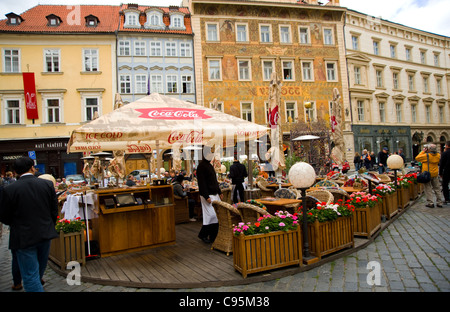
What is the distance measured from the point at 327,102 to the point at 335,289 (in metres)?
26.1

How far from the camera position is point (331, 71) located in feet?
92.6

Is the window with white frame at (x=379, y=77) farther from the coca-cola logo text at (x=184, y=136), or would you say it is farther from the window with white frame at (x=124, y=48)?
the coca-cola logo text at (x=184, y=136)

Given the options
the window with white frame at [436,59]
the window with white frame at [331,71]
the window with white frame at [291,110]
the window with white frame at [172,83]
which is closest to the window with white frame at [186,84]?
the window with white frame at [172,83]

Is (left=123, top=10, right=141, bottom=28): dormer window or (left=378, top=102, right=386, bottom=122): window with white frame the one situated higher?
(left=123, top=10, right=141, bottom=28): dormer window

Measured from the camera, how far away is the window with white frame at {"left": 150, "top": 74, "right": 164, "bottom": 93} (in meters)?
24.7

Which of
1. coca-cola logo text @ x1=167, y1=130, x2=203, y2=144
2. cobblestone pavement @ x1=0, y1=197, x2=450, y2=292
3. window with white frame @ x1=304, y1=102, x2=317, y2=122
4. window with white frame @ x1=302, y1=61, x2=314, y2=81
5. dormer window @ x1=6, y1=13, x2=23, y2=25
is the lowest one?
cobblestone pavement @ x1=0, y1=197, x2=450, y2=292

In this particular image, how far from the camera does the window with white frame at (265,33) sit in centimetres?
2674

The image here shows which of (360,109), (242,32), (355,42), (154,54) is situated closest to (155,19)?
(154,54)

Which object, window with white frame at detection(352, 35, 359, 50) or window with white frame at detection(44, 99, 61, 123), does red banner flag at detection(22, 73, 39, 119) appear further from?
window with white frame at detection(352, 35, 359, 50)

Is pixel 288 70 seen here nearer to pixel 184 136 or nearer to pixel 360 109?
pixel 360 109

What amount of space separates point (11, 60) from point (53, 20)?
476 centimetres

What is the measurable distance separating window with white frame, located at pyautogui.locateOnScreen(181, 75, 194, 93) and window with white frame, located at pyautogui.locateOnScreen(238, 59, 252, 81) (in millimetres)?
4396

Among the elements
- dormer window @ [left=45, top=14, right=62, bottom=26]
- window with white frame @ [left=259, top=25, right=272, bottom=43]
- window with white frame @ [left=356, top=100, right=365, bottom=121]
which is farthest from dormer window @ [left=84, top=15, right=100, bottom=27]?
window with white frame @ [left=356, top=100, right=365, bottom=121]
